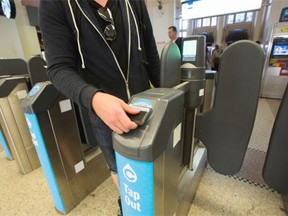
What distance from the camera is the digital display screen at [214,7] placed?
3.14 metres

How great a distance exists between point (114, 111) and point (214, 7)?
3.94 m

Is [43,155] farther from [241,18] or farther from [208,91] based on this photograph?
[241,18]

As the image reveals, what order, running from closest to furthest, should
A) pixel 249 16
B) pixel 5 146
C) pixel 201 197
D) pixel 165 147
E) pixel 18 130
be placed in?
pixel 165 147 < pixel 201 197 < pixel 18 130 < pixel 5 146 < pixel 249 16

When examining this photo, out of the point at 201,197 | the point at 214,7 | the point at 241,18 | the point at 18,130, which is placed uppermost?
the point at 241,18

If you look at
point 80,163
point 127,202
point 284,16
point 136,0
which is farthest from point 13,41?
point 284,16

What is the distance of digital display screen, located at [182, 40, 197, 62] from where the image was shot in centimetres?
92

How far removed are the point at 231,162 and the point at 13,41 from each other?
219 inches

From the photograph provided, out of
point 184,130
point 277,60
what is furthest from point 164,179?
point 277,60

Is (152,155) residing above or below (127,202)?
above

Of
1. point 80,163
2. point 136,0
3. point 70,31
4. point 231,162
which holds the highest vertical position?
point 136,0

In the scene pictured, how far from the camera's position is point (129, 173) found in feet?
1.75

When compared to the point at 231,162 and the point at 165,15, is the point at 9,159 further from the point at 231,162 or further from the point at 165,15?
the point at 165,15

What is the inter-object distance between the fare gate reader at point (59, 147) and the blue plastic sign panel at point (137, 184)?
74 cm

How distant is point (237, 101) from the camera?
92 centimetres
